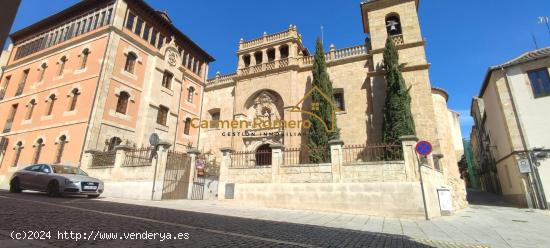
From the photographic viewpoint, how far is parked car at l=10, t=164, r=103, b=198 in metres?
10.4

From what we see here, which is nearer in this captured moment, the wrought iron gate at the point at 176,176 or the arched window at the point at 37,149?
the wrought iron gate at the point at 176,176

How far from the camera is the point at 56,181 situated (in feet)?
34.6

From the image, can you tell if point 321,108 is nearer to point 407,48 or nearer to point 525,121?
point 407,48

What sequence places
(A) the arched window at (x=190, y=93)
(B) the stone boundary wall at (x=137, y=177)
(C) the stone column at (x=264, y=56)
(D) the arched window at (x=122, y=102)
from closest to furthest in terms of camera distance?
1. (B) the stone boundary wall at (x=137, y=177)
2. (D) the arched window at (x=122, y=102)
3. (C) the stone column at (x=264, y=56)
4. (A) the arched window at (x=190, y=93)

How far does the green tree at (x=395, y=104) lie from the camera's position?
1520cm

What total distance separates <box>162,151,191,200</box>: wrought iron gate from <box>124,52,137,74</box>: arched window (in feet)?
31.4

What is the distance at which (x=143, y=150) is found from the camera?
13.6 meters

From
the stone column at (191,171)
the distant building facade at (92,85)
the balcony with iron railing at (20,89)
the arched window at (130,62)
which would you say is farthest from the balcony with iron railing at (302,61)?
the balcony with iron railing at (20,89)

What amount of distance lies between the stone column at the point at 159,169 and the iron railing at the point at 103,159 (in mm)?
3227

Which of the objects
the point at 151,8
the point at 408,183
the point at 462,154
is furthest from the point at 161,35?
the point at 462,154

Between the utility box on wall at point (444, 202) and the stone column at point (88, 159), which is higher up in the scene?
the stone column at point (88, 159)

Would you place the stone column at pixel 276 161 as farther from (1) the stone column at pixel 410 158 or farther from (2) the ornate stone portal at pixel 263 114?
(2) the ornate stone portal at pixel 263 114

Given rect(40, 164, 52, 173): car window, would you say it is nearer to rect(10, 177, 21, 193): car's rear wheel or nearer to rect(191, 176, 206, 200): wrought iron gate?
rect(10, 177, 21, 193): car's rear wheel

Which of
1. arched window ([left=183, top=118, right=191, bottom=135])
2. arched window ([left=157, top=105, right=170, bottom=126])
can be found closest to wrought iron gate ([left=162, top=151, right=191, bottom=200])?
arched window ([left=157, top=105, right=170, bottom=126])
